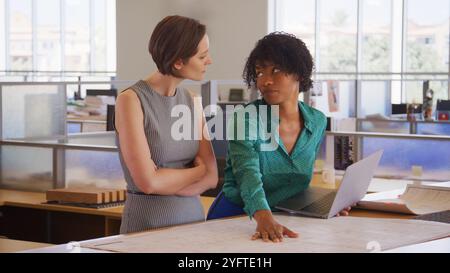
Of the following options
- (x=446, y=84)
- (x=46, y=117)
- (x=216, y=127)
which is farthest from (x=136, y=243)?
(x=446, y=84)

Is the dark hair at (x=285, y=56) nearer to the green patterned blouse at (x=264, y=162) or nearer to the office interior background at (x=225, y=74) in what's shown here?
the green patterned blouse at (x=264, y=162)

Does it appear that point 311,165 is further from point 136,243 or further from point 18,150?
point 18,150

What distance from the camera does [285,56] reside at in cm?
199

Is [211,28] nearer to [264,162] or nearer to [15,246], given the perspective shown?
[15,246]

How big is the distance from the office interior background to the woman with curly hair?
4.33 feet

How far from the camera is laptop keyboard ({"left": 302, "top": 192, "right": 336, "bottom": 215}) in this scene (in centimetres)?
204

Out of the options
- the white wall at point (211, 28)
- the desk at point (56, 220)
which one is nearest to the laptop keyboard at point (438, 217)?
the desk at point (56, 220)

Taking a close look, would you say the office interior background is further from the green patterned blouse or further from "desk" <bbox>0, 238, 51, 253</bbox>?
the green patterned blouse

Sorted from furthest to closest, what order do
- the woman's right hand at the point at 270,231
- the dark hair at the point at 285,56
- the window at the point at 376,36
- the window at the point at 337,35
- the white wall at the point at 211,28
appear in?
the window at the point at 337,35 → the white wall at the point at 211,28 → the window at the point at 376,36 → the dark hair at the point at 285,56 → the woman's right hand at the point at 270,231

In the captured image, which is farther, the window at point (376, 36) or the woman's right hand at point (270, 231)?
the window at point (376, 36)

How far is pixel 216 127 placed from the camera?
4.89m

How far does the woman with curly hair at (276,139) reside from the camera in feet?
6.32

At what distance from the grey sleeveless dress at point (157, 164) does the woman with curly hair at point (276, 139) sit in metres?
0.10

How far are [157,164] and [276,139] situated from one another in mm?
333
